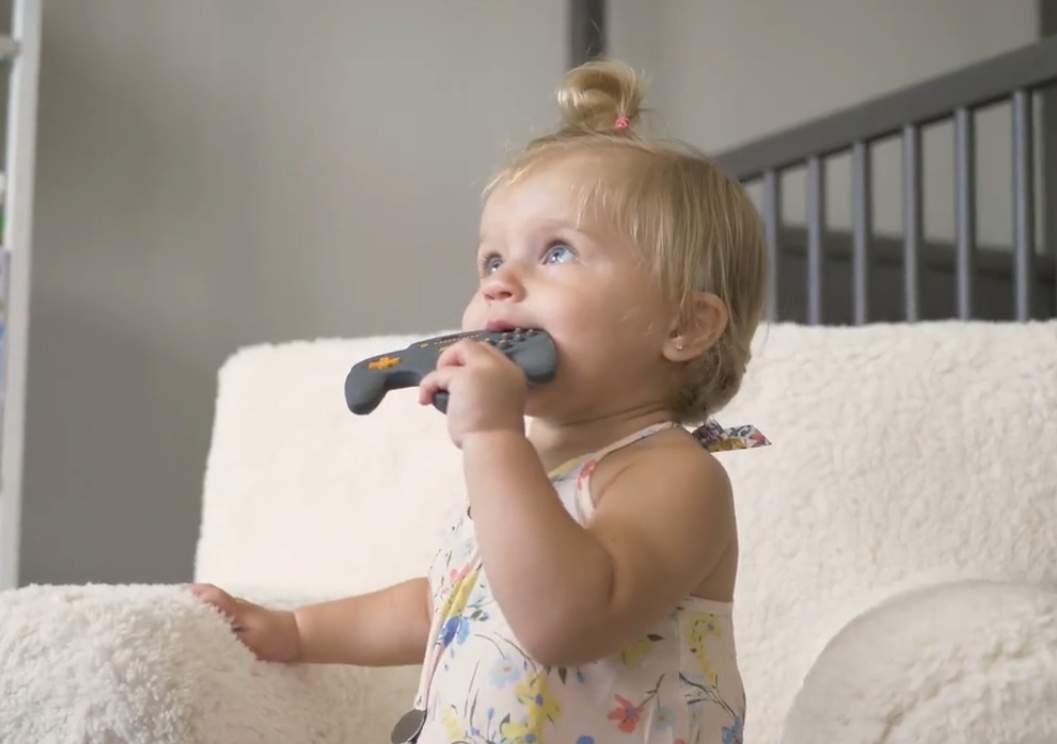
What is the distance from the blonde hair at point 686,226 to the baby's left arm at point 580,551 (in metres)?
0.12

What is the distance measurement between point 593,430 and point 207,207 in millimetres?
1352

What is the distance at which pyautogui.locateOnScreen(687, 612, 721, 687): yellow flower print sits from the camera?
2.42 feet

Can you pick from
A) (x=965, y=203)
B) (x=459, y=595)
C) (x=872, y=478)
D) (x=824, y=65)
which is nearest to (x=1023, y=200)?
(x=965, y=203)

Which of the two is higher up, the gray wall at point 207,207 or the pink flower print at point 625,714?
the gray wall at point 207,207

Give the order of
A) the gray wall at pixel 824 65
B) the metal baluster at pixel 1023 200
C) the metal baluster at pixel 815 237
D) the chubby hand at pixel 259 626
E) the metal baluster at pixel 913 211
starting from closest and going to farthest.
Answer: the chubby hand at pixel 259 626 → the metal baluster at pixel 1023 200 → the metal baluster at pixel 913 211 → the metal baluster at pixel 815 237 → the gray wall at pixel 824 65

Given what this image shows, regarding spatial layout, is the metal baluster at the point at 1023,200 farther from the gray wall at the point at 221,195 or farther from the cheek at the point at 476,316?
the gray wall at the point at 221,195

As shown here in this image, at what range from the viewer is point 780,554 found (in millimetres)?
972

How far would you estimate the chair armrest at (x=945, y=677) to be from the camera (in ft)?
2.32

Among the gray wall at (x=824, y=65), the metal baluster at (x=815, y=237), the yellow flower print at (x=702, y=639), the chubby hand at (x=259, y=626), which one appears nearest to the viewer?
the yellow flower print at (x=702, y=639)

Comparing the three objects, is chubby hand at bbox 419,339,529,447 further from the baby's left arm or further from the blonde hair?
the blonde hair

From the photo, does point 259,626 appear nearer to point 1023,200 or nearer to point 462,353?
point 462,353

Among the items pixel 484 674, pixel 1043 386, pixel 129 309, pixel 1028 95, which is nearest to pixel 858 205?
pixel 1028 95

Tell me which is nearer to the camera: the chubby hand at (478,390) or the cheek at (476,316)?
the chubby hand at (478,390)

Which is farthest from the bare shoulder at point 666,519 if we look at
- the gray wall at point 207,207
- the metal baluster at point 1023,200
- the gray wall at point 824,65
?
the gray wall at point 824,65
